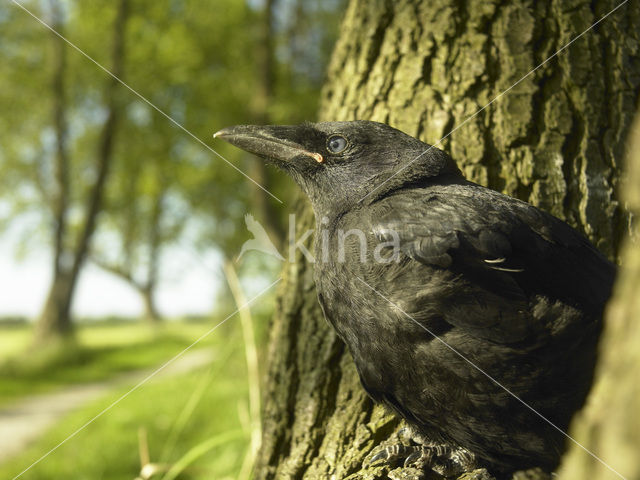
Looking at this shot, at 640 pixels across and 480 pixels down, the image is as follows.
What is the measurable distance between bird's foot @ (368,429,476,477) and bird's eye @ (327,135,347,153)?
1136 mm

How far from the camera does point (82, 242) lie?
38.8ft

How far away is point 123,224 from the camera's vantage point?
17391 millimetres

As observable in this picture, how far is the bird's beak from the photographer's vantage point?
213 centimetres

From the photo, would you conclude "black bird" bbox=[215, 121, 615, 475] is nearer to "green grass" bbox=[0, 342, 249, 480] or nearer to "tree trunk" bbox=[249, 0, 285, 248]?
"green grass" bbox=[0, 342, 249, 480]

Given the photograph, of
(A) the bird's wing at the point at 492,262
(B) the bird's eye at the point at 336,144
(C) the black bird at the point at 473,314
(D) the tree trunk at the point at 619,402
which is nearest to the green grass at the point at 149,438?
(B) the bird's eye at the point at 336,144

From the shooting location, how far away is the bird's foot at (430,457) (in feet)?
6.08

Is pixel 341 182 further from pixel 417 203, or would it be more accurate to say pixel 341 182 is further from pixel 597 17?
pixel 597 17

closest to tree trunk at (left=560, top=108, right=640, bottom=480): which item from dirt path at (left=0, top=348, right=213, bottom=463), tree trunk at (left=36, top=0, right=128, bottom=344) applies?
dirt path at (left=0, top=348, right=213, bottom=463)

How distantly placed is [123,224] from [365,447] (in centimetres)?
1684

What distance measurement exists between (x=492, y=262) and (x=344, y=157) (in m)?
0.78

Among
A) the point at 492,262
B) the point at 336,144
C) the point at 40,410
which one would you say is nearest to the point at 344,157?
the point at 336,144

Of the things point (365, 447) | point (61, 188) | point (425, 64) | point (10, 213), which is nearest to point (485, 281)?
point (365, 447)

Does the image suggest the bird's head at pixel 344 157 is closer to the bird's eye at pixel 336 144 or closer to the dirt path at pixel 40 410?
the bird's eye at pixel 336 144

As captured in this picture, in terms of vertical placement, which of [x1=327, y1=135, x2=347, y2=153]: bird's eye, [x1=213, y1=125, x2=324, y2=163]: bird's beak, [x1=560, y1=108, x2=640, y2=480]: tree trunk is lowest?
[x1=560, y1=108, x2=640, y2=480]: tree trunk
